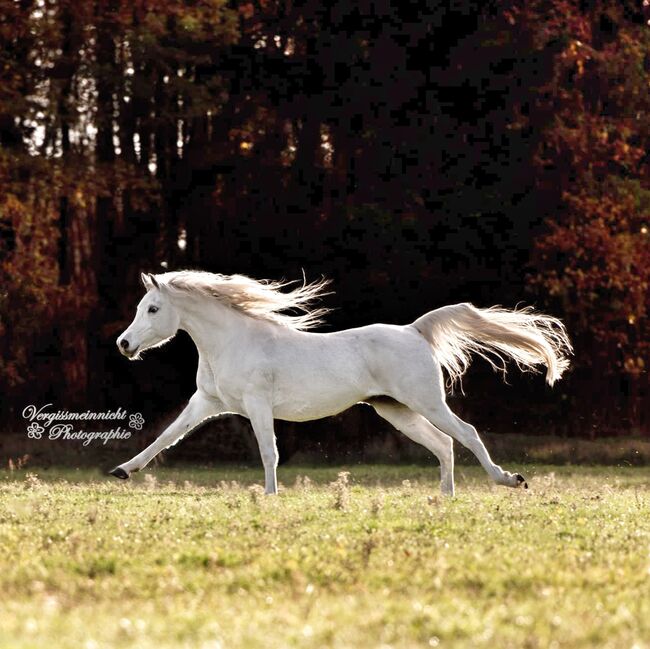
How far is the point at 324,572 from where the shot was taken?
26.8 ft

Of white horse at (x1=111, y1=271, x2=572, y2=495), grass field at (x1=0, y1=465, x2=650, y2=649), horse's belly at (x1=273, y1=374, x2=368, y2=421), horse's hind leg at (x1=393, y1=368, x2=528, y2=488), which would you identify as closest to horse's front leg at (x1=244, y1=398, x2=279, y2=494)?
white horse at (x1=111, y1=271, x2=572, y2=495)

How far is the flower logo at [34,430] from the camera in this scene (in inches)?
968

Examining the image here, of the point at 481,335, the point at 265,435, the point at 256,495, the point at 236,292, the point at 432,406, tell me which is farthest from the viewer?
the point at 481,335

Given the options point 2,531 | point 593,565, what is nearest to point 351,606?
point 593,565

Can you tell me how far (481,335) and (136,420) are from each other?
1217cm

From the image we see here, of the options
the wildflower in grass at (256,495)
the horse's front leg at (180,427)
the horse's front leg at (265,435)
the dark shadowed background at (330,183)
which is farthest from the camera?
the dark shadowed background at (330,183)

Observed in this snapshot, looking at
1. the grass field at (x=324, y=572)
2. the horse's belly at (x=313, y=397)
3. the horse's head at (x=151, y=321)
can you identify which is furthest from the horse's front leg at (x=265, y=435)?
the horse's head at (x=151, y=321)

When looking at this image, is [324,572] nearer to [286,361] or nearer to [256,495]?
[256,495]

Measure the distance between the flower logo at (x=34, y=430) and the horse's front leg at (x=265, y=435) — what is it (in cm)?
1184

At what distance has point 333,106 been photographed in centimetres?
2502

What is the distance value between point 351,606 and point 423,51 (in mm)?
19098

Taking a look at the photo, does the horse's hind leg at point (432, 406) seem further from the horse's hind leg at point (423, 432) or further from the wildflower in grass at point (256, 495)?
the wildflower in grass at point (256, 495)

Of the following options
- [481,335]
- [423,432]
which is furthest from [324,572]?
[481,335]

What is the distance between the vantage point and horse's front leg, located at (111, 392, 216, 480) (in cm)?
1375
